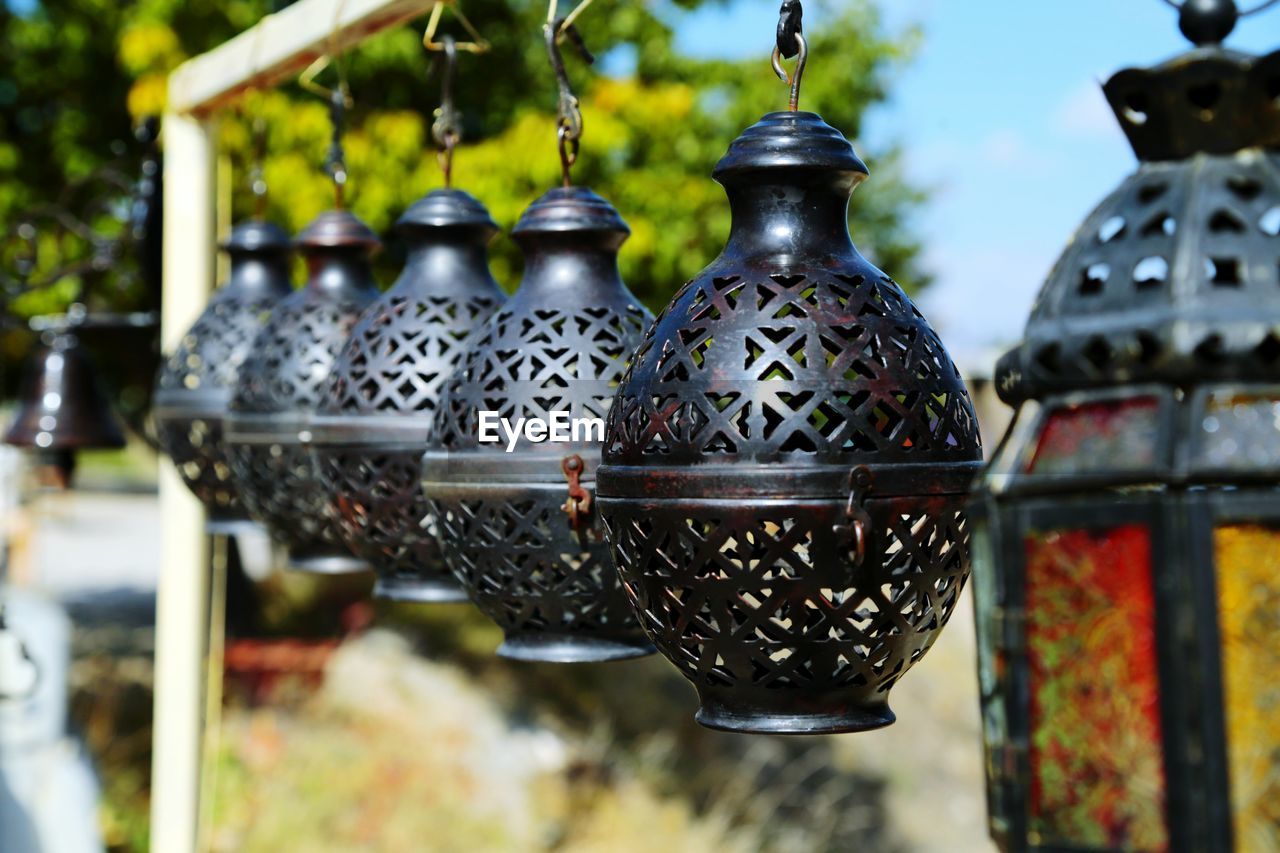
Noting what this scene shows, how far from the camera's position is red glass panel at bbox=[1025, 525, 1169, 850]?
39.9 inches

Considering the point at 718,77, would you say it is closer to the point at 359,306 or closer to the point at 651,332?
the point at 359,306

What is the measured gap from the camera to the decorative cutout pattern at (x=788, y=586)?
1.55 metres

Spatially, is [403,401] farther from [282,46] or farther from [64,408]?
[64,408]

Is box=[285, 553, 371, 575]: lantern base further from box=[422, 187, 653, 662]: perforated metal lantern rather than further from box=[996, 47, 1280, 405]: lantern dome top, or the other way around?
box=[996, 47, 1280, 405]: lantern dome top

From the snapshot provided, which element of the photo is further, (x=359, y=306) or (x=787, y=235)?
(x=359, y=306)

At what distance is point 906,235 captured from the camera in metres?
12.8

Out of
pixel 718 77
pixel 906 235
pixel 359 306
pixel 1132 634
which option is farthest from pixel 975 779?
pixel 1132 634

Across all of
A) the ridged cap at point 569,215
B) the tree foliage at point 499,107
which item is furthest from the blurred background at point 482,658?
the ridged cap at point 569,215

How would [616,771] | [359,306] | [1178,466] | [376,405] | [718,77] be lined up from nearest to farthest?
[1178,466]
[376,405]
[359,306]
[616,771]
[718,77]

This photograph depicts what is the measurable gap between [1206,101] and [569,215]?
1254mm

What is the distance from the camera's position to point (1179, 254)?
1.05 metres

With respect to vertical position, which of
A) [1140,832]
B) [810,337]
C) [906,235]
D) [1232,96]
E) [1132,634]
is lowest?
[1140,832]

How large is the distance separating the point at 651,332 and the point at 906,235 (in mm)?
11422

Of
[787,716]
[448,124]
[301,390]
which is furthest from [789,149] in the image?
[301,390]
